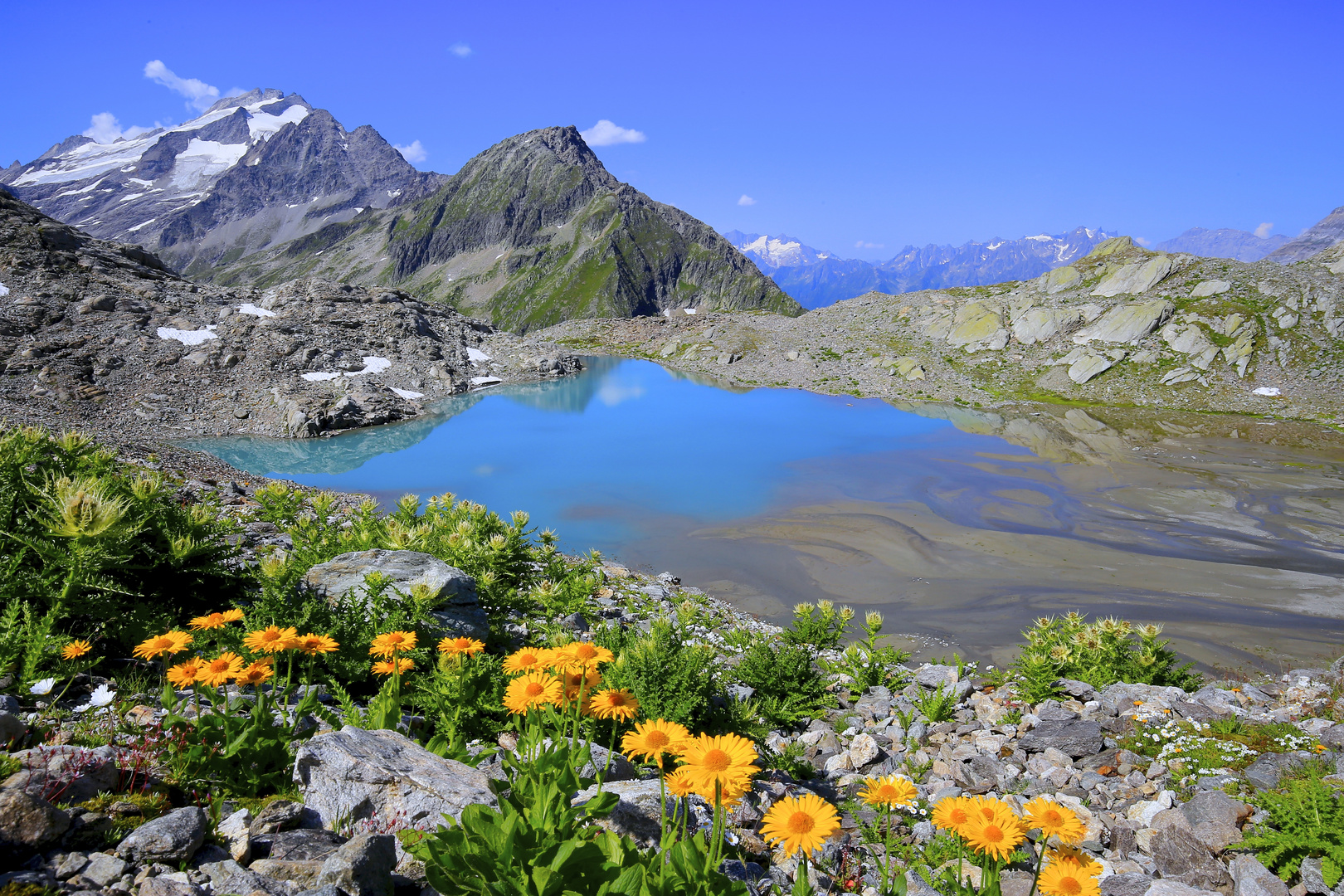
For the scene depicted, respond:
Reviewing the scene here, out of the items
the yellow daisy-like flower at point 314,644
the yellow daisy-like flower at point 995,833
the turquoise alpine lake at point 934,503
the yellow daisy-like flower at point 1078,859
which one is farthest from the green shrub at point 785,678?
the turquoise alpine lake at point 934,503

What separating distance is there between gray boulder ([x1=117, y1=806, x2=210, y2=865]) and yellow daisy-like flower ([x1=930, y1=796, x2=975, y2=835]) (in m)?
3.57

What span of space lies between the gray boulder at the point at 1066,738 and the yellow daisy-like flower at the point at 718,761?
636 centimetres

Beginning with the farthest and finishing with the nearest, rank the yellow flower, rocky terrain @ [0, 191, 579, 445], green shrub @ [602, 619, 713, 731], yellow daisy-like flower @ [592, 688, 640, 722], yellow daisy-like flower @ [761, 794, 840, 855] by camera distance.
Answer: rocky terrain @ [0, 191, 579, 445] → green shrub @ [602, 619, 713, 731] → the yellow flower → yellow daisy-like flower @ [592, 688, 640, 722] → yellow daisy-like flower @ [761, 794, 840, 855]

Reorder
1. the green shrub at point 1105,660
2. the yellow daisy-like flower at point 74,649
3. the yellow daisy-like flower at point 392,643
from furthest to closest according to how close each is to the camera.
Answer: the green shrub at point 1105,660, the yellow daisy-like flower at point 392,643, the yellow daisy-like flower at point 74,649

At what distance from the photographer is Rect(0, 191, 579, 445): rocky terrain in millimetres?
33000

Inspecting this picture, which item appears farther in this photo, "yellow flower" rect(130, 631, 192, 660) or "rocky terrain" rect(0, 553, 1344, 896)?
"yellow flower" rect(130, 631, 192, 660)

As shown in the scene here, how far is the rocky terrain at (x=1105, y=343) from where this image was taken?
150 ft

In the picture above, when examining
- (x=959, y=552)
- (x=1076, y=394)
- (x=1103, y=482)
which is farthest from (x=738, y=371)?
(x=959, y=552)

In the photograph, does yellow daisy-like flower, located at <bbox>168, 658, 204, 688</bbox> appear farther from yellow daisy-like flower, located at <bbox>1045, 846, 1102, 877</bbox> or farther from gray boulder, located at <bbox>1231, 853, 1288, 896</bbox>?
gray boulder, located at <bbox>1231, 853, 1288, 896</bbox>

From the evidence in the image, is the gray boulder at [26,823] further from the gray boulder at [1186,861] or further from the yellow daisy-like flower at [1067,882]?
the gray boulder at [1186,861]

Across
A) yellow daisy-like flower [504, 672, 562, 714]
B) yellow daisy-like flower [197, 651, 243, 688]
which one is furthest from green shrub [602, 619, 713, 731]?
yellow daisy-like flower [197, 651, 243, 688]

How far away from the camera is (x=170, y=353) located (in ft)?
126

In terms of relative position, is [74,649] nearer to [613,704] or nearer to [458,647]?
[458,647]

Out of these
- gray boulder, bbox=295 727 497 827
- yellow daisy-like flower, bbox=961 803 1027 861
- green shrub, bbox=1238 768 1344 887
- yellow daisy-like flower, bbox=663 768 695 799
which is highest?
yellow daisy-like flower, bbox=663 768 695 799
